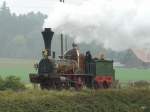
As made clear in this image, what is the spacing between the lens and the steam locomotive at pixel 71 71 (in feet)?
98.4

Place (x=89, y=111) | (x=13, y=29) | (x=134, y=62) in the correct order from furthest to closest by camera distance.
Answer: (x=13, y=29) < (x=134, y=62) < (x=89, y=111)

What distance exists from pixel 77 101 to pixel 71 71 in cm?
883

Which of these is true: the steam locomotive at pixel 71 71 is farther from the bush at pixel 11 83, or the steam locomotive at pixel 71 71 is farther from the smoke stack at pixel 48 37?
the bush at pixel 11 83

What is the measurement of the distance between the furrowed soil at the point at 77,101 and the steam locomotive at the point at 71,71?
4936 millimetres

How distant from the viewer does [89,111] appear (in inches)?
906

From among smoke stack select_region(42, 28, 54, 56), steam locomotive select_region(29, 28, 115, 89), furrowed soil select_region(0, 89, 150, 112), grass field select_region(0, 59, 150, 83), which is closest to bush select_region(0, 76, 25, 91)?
steam locomotive select_region(29, 28, 115, 89)

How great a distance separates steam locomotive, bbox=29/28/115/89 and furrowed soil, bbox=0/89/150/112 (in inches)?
194

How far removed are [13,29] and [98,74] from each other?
158 m

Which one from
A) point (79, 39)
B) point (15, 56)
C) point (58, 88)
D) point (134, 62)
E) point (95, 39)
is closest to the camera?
point (58, 88)

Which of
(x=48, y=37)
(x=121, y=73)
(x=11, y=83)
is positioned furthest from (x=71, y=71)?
(x=121, y=73)

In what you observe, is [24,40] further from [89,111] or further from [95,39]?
[89,111]

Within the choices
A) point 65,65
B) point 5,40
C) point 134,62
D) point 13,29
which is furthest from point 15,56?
point 65,65

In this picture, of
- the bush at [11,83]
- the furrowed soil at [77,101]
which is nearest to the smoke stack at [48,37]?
the bush at [11,83]

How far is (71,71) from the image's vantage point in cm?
3191
